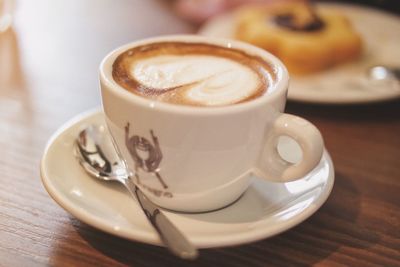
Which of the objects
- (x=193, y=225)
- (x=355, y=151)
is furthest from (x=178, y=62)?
(x=355, y=151)

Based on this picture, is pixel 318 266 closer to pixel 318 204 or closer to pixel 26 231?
pixel 318 204

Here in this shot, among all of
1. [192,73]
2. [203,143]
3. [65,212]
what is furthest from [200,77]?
[65,212]

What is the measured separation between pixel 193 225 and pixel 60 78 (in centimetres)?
54

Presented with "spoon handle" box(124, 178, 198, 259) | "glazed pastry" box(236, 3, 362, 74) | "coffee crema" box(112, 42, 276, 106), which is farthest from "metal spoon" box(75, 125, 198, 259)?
"glazed pastry" box(236, 3, 362, 74)

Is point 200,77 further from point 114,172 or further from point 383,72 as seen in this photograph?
point 383,72

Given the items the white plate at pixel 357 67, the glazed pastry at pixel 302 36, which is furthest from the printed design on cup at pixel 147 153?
the glazed pastry at pixel 302 36

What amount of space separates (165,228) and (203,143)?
0.31ft

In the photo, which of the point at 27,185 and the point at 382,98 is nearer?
the point at 27,185

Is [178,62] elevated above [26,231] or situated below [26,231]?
above

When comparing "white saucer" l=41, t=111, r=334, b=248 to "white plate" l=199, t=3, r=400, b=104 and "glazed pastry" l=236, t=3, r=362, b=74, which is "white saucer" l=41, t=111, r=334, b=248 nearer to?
"white plate" l=199, t=3, r=400, b=104

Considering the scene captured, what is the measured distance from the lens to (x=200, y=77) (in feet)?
2.14

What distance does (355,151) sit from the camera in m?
0.82

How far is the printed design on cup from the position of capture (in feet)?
Result: 1.88

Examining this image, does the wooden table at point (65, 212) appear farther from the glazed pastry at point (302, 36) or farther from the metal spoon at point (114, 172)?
the glazed pastry at point (302, 36)
